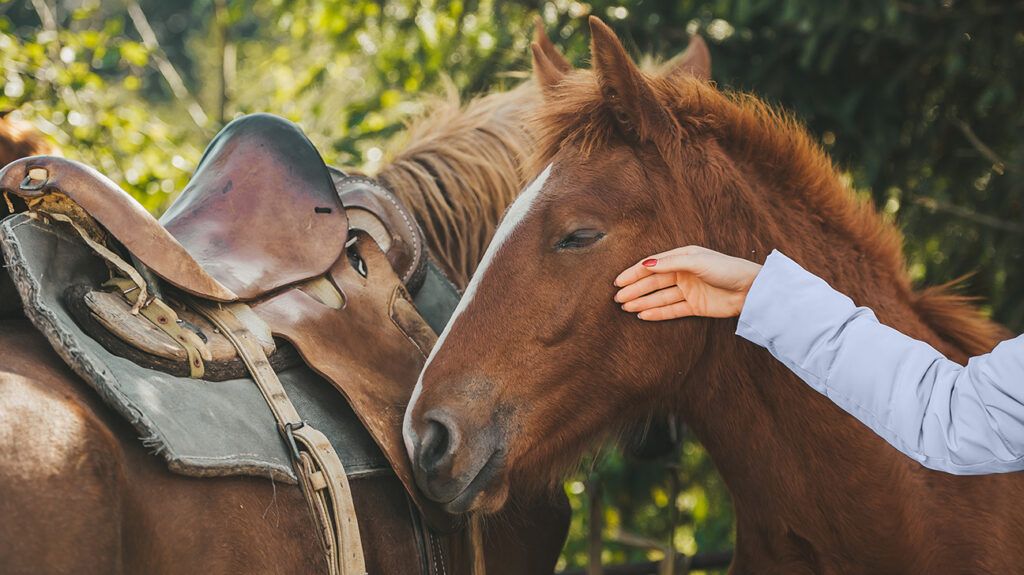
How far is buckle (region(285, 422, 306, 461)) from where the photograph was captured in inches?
66.9

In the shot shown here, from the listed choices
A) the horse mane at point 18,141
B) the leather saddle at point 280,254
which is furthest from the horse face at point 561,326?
the horse mane at point 18,141

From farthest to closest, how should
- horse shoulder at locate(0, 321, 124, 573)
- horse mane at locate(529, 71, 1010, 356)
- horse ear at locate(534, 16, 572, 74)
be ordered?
horse ear at locate(534, 16, 572, 74) → horse mane at locate(529, 71, 1010, 356) → horse shoulder at locate(0, 321, 124, 573)

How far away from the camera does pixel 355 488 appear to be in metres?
1.83

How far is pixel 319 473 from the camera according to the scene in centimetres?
169

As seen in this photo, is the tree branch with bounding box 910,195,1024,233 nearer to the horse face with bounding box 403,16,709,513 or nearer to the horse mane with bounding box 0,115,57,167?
the horse face with bounding box 403,16,709,513

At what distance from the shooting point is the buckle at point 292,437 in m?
1.70

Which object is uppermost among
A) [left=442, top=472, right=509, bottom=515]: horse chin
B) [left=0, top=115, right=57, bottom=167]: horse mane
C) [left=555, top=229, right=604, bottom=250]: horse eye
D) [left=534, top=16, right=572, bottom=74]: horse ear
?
[left=534, top=16, right=572, bottom=74]: horse ear

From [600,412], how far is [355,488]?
1.76 ft

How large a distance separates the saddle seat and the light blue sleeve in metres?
1.03

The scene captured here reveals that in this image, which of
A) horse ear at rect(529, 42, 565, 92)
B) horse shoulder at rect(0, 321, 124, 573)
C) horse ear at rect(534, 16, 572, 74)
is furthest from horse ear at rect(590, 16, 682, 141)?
horse shoulder at rect(0, 321, 124, 573)

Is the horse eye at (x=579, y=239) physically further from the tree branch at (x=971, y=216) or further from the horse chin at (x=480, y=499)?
the tree branch at (x=971, y=216)

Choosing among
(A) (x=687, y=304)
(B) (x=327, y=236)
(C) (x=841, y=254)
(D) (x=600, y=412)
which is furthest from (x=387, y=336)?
(C) (x=841, y=254)

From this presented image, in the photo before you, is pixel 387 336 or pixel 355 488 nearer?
pixel 355 488

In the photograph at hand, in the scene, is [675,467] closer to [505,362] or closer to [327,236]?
[505,362]
